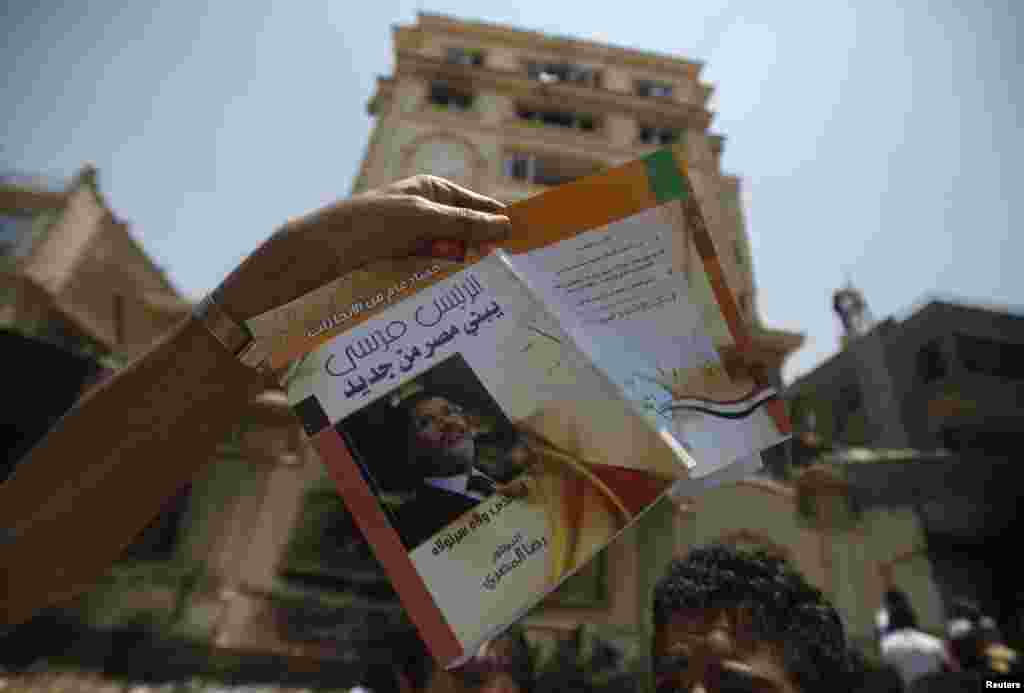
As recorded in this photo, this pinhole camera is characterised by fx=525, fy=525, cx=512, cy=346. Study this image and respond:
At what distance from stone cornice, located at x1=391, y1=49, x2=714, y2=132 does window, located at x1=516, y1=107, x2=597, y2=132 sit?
1.13 ft

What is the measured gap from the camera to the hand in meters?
1.14

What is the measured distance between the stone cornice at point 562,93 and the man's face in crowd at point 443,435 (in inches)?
733

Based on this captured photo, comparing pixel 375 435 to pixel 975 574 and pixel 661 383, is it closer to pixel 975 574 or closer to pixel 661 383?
pixel 661 383

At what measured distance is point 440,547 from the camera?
99 cm

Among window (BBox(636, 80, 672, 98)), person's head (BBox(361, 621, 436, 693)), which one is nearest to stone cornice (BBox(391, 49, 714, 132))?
window (BBox(636, 80, 672, 98))

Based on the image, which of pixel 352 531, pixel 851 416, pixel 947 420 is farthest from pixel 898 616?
pixel 947 420

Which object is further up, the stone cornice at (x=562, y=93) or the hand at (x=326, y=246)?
the stone cornice at (x=562, y=93)

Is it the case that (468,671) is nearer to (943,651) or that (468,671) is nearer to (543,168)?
(943,651)

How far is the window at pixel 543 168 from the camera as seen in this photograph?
15523 millimetres

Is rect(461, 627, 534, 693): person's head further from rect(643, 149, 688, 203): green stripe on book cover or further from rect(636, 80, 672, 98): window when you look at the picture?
rect(636, 80, 672, 98): window

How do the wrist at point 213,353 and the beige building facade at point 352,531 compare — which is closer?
the wrist at point 213,353

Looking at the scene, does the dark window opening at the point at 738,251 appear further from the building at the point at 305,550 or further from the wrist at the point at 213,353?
the wrist at the point at 213,353

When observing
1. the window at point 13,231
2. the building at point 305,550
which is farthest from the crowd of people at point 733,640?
the window at point 13,231

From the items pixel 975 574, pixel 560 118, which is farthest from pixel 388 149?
pixel 975 574
